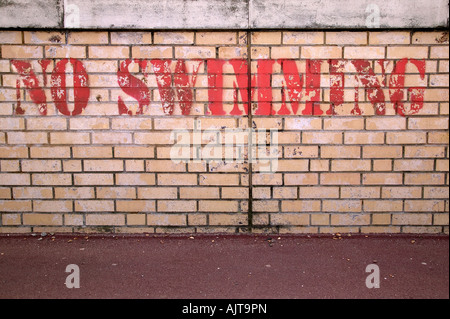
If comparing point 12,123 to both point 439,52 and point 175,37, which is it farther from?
point 439,52

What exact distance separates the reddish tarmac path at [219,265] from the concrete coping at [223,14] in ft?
7.20

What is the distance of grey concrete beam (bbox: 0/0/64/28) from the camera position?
3.63m

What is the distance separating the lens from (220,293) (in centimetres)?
277

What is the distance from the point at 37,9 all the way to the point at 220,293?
10.7 feet

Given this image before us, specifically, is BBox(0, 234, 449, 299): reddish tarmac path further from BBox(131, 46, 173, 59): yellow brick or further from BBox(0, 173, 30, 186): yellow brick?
BBox(131, 46, 173, 59): yellow brick

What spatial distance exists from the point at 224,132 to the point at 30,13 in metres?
2.29

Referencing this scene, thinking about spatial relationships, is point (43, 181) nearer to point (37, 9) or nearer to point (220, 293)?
point (37, 9)

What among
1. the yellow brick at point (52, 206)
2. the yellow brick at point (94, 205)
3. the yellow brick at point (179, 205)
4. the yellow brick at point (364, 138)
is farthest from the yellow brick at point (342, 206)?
the yellow brick at point (52, 206)

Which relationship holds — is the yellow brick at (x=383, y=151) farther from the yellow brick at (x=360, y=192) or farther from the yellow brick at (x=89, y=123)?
the yellow brick at (x=89, y=123)

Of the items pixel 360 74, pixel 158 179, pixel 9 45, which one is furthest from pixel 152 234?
pixel 360 74

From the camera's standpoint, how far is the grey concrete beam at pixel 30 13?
143 inches

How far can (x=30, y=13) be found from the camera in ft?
11.9
